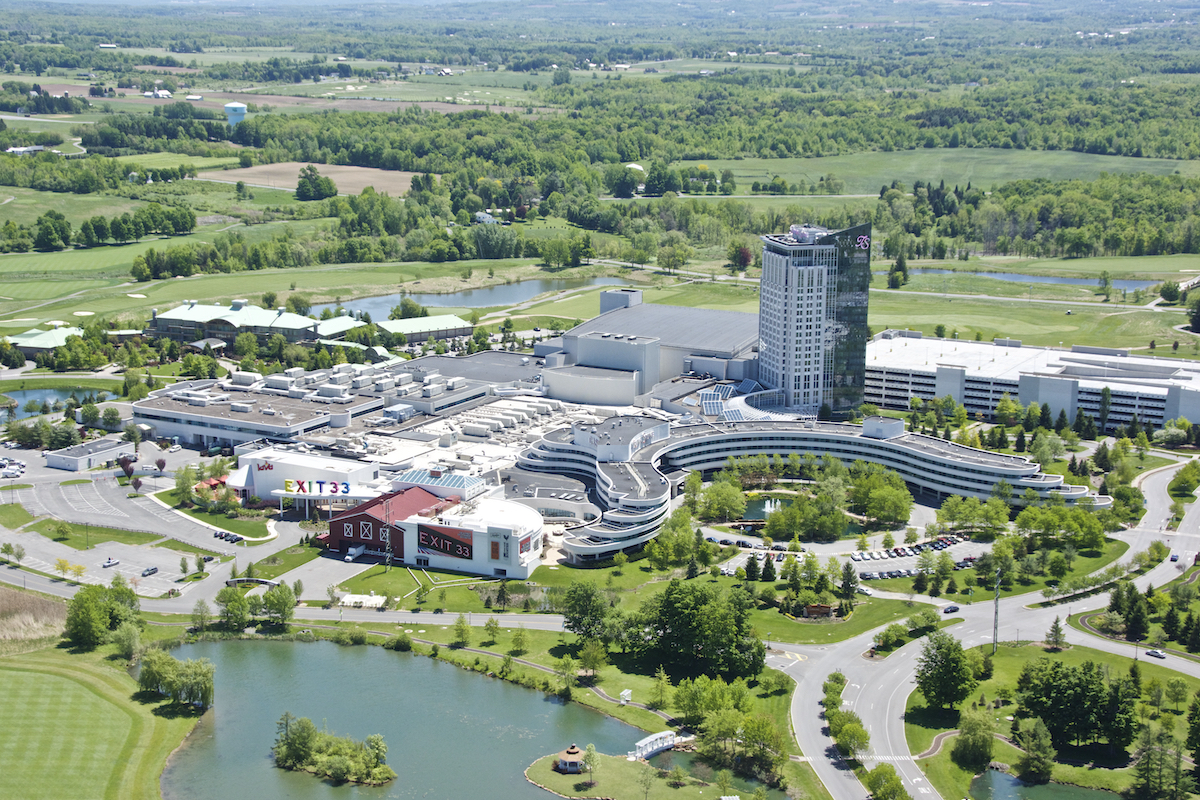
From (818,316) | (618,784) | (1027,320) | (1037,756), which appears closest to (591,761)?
(618,784)

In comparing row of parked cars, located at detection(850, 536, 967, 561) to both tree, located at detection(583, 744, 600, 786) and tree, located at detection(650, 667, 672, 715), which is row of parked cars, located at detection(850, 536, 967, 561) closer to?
tree, located at detection(650, 667, 672, 715)

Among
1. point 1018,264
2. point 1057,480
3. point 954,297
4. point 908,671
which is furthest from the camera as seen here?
point 1018,264

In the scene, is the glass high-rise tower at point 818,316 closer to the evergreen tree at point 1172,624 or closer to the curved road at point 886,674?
the curved road at point 886,674

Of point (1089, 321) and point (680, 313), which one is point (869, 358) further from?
point (1089, 321)

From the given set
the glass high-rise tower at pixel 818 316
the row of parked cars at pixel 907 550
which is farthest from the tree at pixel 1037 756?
the glass high-rise tower at pixel 818 316

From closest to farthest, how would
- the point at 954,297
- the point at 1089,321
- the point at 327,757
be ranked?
the point at 327,757
the point at 1089,321
the point at 954,297

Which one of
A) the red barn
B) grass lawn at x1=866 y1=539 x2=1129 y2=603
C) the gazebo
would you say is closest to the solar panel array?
grass lawn at x1=866 y1=539 x2=1129 y2=603

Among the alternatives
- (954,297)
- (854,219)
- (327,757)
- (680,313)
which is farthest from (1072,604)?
(854,219)
